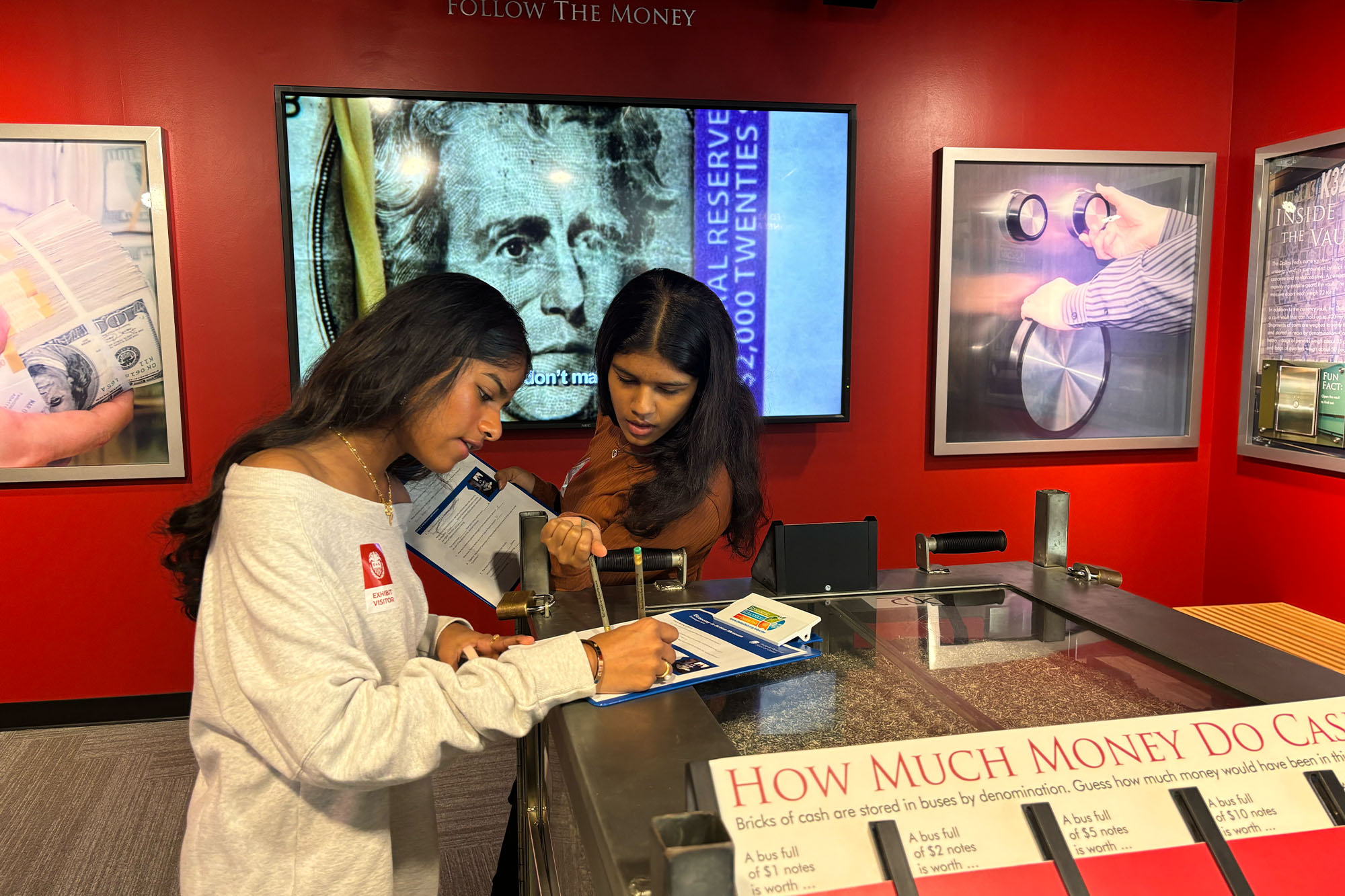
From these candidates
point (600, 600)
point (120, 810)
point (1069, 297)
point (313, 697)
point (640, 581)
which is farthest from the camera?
point (1069, 297)

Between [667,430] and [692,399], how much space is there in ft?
0.26

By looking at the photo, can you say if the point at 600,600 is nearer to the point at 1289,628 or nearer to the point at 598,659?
the point at 598,659

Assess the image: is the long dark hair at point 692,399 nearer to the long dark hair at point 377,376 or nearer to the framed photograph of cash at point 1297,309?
the long dark hair at point 377,376

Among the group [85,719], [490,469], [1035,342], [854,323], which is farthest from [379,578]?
[1035,342]

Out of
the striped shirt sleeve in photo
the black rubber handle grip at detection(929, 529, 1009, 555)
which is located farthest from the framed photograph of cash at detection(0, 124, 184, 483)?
the striped shirt sleeve in photo

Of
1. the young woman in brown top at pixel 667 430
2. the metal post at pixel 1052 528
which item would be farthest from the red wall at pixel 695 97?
the metal post at pixel 1052 528

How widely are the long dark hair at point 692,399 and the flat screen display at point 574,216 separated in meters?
1.21

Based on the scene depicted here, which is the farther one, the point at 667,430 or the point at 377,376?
the point at 667,430

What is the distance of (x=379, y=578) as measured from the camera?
1147 mm

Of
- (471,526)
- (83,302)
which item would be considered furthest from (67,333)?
(471,526)

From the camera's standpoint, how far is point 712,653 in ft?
3.75

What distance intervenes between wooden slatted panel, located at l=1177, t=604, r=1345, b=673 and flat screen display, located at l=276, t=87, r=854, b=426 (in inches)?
54.5

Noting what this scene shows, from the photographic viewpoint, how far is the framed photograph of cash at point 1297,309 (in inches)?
109

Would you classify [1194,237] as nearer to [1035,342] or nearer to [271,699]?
[1035,342]
